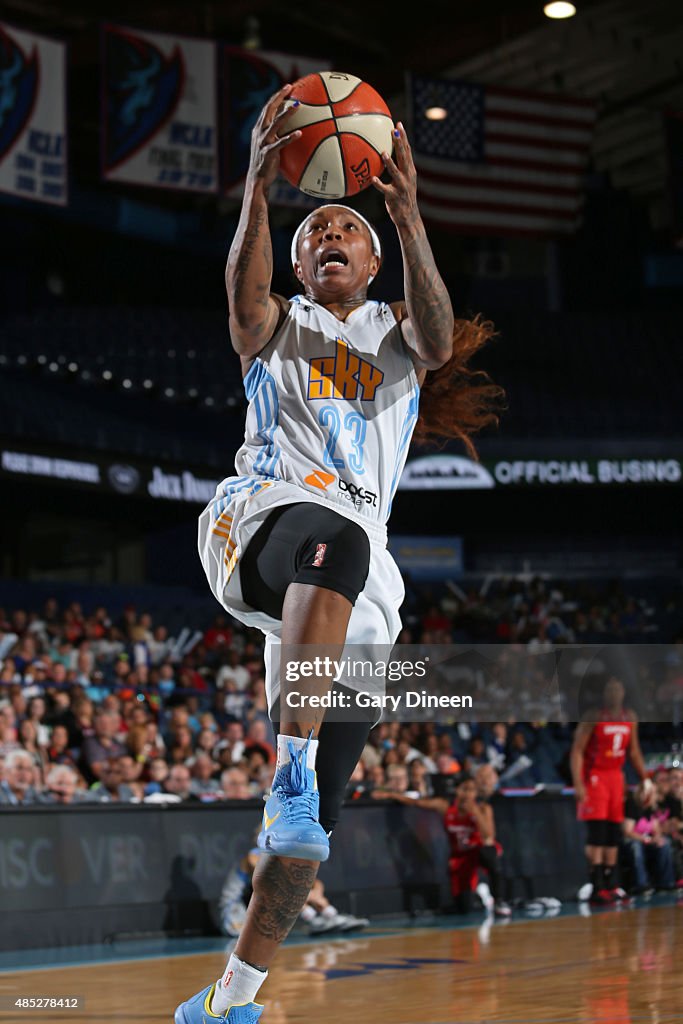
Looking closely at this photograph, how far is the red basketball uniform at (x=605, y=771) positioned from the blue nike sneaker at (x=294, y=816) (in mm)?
8038

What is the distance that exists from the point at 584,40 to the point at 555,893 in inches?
676

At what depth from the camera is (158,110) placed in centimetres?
1795

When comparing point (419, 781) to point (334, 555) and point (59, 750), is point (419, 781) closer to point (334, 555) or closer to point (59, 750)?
point (59, 750)

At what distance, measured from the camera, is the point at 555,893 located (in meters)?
11.3

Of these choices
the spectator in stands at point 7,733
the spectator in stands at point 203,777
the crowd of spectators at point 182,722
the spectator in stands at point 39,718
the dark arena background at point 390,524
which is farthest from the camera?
the spectator in stands at point 203,777

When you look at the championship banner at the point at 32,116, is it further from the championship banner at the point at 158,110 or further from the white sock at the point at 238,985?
the white sock at the point at 238,985

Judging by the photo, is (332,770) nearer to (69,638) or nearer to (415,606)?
(69,638)

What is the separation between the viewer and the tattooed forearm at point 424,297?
3.43m

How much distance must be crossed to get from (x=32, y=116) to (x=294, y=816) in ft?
52.8

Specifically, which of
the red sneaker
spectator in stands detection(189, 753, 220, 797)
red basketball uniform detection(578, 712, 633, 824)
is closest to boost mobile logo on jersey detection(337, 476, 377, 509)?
spectator in stands detection(189, 753, 220, 797)

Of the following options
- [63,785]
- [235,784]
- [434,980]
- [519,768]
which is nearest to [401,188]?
[434,980]

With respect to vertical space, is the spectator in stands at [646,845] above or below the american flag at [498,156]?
below

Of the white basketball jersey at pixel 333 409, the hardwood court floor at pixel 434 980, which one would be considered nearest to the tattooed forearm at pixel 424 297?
the white basketball jersey at pixel 333 409

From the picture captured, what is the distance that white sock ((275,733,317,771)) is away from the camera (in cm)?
304
